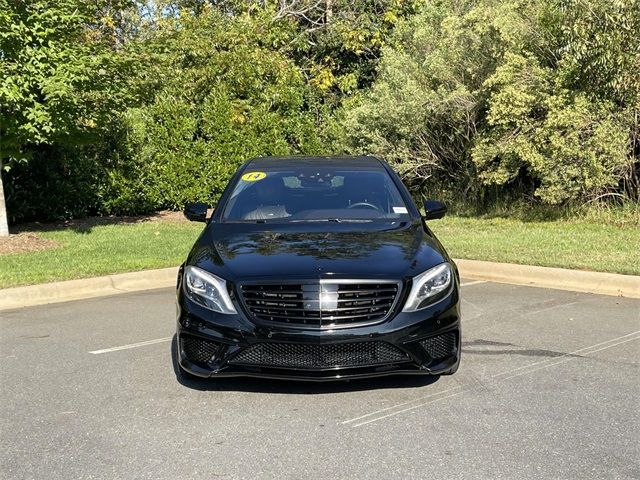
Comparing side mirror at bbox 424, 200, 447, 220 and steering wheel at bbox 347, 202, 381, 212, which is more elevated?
steering wheel at bbox 347, 202, 381, 212

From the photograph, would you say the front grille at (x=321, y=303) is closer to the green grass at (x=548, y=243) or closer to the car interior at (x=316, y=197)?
the car interior at (x=316, y=197)

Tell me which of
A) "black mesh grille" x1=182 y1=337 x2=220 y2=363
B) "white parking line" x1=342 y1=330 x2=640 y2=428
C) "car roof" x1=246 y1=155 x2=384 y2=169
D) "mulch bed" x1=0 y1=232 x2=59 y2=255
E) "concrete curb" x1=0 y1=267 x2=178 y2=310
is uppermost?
"car roof" x1=246 y1=155 x2=384 y2=169

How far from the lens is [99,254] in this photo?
10812mm

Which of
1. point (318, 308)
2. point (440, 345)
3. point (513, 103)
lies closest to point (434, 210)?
point (440, 345)

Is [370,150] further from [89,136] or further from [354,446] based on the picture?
[354,446]

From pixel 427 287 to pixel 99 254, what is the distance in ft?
24.4

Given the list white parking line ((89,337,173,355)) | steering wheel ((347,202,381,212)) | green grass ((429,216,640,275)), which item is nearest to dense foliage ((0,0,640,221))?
green grass ((429,216,640,275))

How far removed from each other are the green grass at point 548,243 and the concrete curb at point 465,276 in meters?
0.32

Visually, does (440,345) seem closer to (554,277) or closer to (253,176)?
(253,176)

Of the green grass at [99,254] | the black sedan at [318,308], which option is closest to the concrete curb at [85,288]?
the green grass at [99,254]

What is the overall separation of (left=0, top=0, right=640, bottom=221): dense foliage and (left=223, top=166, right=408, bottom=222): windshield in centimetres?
575

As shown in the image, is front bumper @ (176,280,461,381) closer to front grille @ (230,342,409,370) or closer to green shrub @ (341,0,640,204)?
front grille @ (230,342,409,370)

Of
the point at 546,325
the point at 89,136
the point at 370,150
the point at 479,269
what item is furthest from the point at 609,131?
the point at 89,136

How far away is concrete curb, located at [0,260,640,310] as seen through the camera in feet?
26.8
